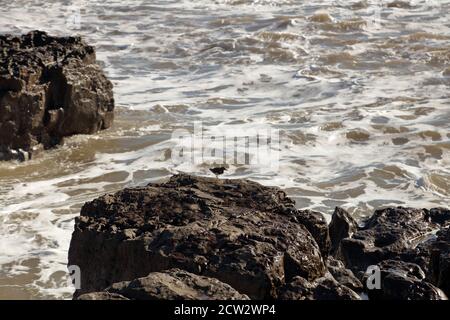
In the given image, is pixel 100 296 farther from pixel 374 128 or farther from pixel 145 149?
pixel 374 128

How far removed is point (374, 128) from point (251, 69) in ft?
10.6

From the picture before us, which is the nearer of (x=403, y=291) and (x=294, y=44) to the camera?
(x=403, y=291)

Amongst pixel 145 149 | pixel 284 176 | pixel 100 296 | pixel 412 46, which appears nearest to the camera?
→ pixel 100 296

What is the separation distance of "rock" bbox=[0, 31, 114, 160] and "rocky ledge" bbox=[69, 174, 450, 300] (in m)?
3.34

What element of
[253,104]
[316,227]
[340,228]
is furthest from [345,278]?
[253,104]

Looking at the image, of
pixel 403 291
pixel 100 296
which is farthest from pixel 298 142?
pixel 100 296

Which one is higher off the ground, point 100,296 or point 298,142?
point 100,296

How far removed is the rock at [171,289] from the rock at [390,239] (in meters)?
1.54

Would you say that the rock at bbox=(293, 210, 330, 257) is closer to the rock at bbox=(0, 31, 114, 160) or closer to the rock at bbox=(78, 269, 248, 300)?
the rock at bbox=(78, 269, 248, 300)

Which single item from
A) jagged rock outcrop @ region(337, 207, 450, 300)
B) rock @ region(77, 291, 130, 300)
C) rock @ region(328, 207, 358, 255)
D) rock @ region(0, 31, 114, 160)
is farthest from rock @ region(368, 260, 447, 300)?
rock @ region(0, 31, 114, 160)

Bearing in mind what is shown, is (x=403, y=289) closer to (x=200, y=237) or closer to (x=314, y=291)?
(x=314, y=291)

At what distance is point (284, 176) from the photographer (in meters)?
7.30

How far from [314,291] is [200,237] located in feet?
1.99

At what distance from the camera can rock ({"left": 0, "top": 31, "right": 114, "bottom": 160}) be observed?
24.2ft
